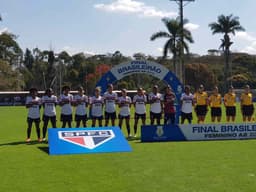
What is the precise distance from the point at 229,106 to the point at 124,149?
821 cm

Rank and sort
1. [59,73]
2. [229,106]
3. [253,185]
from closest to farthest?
[253,185] < [229,106] < [59,73]

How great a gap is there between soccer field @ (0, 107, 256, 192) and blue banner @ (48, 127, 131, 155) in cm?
44

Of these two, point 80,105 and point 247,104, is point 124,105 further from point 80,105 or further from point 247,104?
point 247,104

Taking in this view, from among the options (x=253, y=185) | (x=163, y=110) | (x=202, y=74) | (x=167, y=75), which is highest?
(x=202, y=74)

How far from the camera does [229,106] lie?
66.0 feet

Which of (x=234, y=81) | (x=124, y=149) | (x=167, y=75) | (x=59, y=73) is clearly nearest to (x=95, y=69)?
(x=59, y=73)

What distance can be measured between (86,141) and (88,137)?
0.24 metres

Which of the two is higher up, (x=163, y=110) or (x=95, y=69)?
(x=95, y=69)

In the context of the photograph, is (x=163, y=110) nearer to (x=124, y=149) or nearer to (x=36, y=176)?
(x=124, y=149)

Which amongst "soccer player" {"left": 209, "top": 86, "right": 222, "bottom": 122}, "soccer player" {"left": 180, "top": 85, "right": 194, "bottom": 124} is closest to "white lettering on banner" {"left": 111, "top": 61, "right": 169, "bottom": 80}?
"soccer player" {"left": 209, "top": 86, "right": 222, "bottom": 122}

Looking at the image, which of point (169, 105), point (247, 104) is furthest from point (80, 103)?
point (247, 104)

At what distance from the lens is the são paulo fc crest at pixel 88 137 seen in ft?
43.6

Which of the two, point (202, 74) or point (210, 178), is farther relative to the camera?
point (202, 74)

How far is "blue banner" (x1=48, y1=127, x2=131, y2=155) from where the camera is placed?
42.5ft
